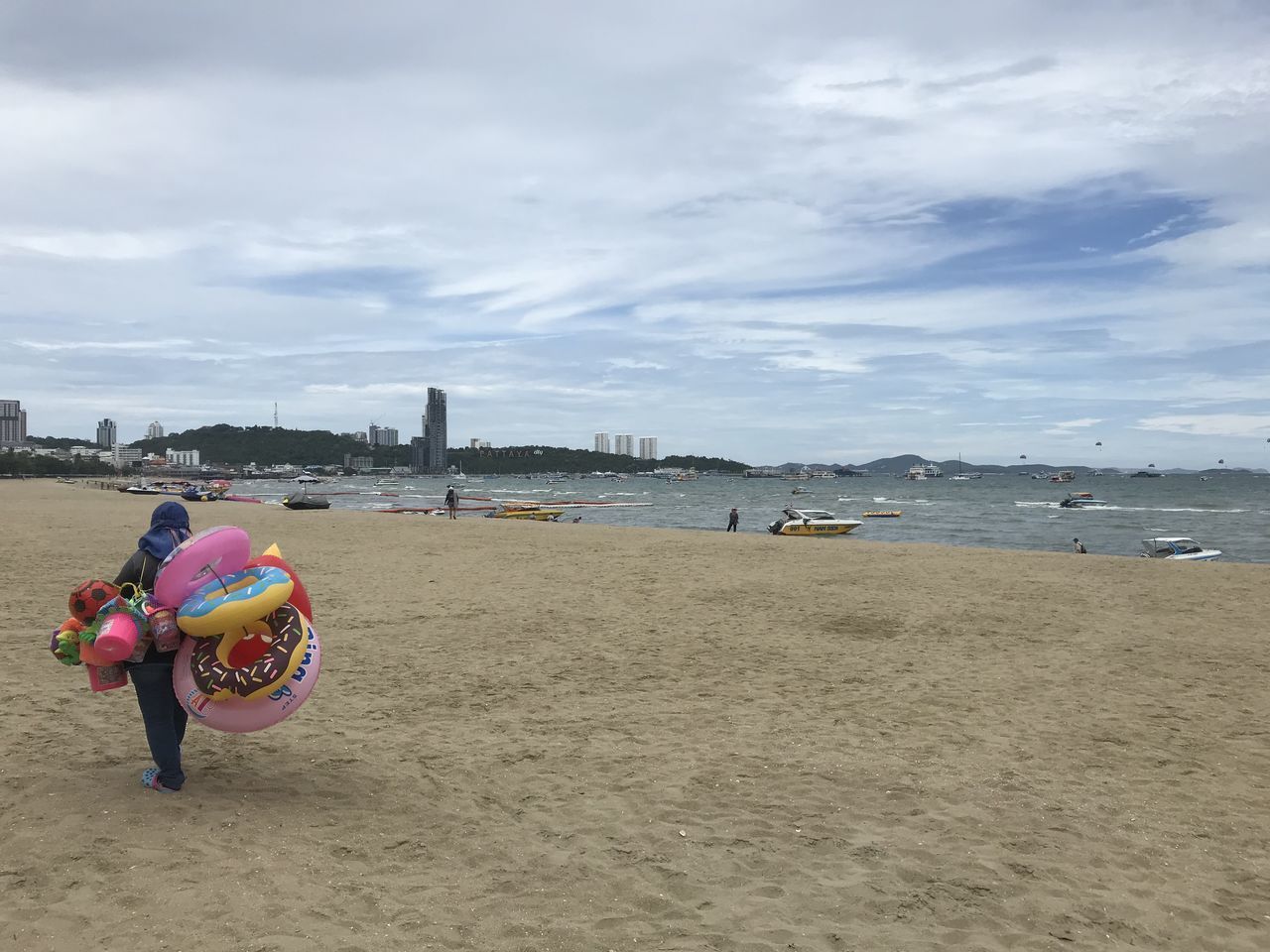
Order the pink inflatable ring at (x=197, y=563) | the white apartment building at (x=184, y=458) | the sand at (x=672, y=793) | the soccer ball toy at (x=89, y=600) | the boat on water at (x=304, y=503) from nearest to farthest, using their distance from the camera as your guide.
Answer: the sand at (x=672, y=793) < the soccer ball toy at (x=89, y=600) < the pink inflatable ring at (x=197, y=563) < the boat on water at (x=304, y=503) < the white apartment building at (x=184, y=458)

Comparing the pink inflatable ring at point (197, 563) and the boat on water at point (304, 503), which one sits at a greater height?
the pink inflatable ring at point (197, 563)

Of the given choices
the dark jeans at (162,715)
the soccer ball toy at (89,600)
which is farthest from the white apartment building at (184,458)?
the soccer ball toy at (89,600)

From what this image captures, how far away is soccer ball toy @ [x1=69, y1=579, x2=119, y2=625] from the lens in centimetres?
419

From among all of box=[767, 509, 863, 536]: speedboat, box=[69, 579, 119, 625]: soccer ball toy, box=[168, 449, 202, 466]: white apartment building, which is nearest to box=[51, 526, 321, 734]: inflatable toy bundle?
box=[69, 579, 119, 625]: soccer ball toy

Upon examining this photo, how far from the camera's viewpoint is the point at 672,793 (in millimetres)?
5270

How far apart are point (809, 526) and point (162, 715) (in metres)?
32.3

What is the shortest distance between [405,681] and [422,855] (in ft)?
11.9

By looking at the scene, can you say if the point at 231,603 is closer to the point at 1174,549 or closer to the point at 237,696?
the point at 237,696

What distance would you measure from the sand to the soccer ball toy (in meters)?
1.11

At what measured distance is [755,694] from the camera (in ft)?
25.1

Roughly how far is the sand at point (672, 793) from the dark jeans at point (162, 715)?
16cm

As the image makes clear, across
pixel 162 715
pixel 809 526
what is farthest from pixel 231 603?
pixel 809 526

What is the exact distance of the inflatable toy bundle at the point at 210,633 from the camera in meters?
4.21

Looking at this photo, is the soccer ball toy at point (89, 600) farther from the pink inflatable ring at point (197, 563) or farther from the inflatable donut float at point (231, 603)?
the inflatable donut float at point (231, 603)
